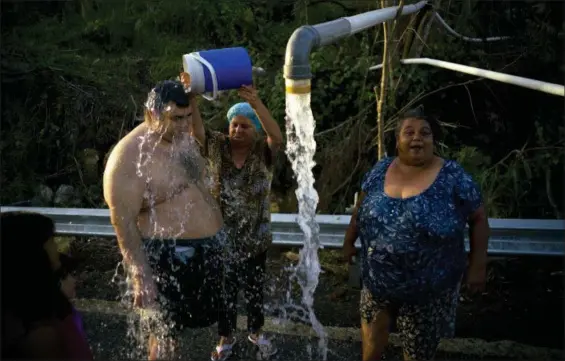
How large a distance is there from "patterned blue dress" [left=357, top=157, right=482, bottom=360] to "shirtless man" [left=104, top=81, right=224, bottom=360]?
0.81m

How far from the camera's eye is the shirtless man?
296cm

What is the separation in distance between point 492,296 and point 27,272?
3.02 m

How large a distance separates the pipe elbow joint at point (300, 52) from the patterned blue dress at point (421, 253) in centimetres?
71

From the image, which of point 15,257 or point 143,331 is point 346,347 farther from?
point 15,257

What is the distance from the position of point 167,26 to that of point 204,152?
181 inches

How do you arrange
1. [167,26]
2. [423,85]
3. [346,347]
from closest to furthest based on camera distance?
[346,347]
[423,85]
[167,26]

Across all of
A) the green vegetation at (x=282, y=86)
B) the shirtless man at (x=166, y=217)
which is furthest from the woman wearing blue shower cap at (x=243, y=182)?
the green vegetation at (x=282, y=86)

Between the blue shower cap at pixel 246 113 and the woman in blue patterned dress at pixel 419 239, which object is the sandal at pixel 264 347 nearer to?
the woman in blue patterned dress at pixel 419 239

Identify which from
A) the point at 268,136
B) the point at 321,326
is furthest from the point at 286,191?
the point at 268,136

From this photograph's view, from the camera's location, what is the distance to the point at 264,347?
3762mm

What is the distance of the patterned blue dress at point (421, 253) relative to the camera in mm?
2930

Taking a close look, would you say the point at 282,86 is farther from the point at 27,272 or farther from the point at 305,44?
the point at 27,272

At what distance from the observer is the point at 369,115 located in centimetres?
591

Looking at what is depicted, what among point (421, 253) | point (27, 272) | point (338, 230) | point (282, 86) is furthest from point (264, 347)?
point (282, 86)
